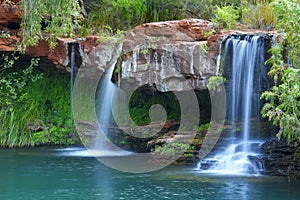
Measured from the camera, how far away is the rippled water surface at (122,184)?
8258 mm

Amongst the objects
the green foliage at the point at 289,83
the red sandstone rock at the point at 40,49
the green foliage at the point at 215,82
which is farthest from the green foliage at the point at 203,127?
the red sandstone rock at the point at 40,49

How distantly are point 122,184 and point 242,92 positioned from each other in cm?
423

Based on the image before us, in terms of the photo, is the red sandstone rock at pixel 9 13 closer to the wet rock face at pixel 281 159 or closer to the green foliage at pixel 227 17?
the green foliage at pixel 227 17

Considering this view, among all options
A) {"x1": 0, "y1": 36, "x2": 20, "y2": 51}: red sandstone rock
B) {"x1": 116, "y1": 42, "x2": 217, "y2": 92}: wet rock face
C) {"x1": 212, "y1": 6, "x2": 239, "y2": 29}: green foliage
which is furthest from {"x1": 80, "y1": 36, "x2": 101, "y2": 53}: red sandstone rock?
{"x1": 212, "y1": 6, "x2": 239, "y2": 29}: green foliage

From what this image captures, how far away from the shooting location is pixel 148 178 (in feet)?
32.0

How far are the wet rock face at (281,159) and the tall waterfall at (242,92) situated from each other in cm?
61

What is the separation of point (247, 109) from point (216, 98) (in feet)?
4.92

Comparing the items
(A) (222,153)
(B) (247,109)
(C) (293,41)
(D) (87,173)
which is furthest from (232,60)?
(D) (87,173)

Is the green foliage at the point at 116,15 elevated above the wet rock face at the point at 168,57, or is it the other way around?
the green foliage at the point at 116,15

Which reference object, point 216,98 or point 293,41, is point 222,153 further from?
point 293,41

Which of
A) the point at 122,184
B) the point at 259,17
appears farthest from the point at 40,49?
the point at 259,17

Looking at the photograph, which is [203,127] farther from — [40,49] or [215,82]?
[40,49]

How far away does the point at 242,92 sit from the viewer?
1156 cm

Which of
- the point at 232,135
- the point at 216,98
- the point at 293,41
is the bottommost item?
the point at 232,135
